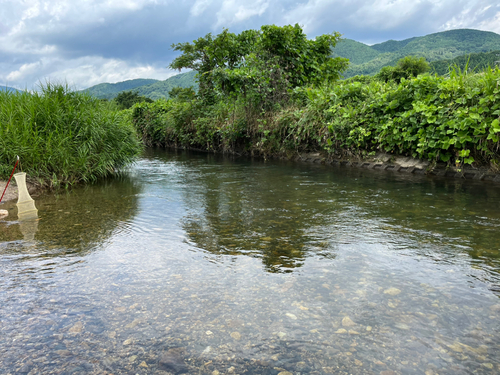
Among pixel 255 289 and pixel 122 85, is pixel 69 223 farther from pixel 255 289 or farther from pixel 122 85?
pixel 122 85

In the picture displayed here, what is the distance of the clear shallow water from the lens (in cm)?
203

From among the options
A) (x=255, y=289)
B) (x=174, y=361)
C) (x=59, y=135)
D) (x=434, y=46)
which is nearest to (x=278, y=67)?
(x=59, y=135)

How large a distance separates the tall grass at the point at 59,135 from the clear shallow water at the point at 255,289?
1.87 metres

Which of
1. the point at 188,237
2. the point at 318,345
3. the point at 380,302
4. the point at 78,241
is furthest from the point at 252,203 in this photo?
the point at 318,345

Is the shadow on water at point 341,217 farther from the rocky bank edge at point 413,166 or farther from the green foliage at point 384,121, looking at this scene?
the green foliage at point 384,121

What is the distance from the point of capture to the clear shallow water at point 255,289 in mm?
2031

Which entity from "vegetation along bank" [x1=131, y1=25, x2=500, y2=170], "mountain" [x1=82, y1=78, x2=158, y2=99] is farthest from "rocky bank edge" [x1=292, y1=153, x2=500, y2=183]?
"mountain" [x1=82, y1=78, x2=158, y2=99]

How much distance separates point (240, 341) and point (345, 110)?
356 inches

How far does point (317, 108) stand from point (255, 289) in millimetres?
9265

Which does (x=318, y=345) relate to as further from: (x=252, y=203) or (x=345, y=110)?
(x=345, y=110)

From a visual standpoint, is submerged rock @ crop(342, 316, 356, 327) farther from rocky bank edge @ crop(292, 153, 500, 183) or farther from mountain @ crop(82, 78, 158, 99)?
mountain @ crop(82, 78, 158, 99)

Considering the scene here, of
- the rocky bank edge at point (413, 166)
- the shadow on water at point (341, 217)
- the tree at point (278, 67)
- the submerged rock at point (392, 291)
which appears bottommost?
the submerged rock at point (392, 291)

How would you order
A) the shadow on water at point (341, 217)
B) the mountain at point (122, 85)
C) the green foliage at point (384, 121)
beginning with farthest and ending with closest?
the mountain at point (122, 85) < the green foliage at point (384, 121) < the shadow on water at point (341, 217)

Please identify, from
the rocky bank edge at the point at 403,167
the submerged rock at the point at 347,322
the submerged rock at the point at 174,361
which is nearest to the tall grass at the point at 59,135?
the rocky bank edge at the point at 403,167
